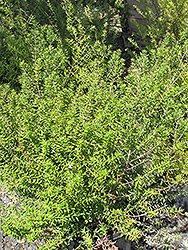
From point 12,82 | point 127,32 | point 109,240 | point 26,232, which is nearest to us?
point 26,232

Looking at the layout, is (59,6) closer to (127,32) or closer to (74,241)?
(127,32)

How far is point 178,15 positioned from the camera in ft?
11.2

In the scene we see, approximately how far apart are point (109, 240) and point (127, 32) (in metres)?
3.84

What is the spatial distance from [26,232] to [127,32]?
13.3 ft

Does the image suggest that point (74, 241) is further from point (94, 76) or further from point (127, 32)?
point (127, 32)

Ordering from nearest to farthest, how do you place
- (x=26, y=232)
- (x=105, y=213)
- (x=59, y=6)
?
(x=26, y=232), (x=105, y=213), (x=59, y=6)

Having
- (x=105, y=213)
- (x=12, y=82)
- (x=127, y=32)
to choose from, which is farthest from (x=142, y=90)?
(x=127, y=32)

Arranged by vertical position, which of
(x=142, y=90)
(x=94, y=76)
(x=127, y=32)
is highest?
(x=127, y=32)

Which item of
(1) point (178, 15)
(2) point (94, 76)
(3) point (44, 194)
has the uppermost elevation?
(1) point (178, 15)

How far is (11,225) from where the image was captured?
63.6 inches

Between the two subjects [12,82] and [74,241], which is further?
[12,82]

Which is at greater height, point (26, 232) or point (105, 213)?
point (105, 213)

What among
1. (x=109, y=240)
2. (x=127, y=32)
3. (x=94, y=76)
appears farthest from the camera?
(x=127, y=32)

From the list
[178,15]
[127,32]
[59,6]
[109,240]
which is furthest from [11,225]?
[127,32]
